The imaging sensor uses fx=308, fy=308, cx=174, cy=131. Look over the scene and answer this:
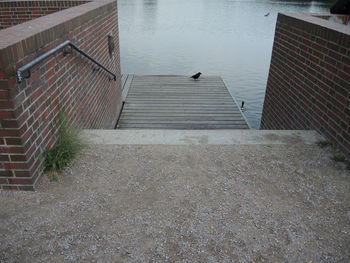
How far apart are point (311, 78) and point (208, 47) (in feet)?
51.6

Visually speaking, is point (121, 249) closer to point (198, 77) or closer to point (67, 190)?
point (67, 190)

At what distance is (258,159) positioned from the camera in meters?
3.36

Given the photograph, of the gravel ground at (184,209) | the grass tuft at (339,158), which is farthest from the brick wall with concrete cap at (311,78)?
the gravel ground at (184,209)

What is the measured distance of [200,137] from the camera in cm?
380

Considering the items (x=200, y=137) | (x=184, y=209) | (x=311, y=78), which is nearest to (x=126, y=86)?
(x=200, y=137)

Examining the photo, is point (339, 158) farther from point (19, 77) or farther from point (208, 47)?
point (208, 47)

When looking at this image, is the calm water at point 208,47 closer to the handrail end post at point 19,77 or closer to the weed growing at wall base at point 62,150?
the weed growing at wall base at point 62,150

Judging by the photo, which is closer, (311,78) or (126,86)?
(311,78)

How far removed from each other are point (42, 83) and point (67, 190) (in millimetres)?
1005

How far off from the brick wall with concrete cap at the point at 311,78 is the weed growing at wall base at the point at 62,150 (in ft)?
9.43

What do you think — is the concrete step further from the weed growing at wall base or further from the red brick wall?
the red brick wall

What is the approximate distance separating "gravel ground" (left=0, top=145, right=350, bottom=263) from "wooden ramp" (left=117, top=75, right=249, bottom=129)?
3.88 m

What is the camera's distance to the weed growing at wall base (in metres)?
2.96

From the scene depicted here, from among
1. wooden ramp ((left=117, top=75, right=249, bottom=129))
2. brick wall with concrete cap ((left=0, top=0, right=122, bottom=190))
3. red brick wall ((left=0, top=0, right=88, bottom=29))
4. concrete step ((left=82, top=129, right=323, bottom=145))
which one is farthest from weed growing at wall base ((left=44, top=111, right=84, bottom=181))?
wooden ramp ((left=117, top=75, right=249, bottom=129))
